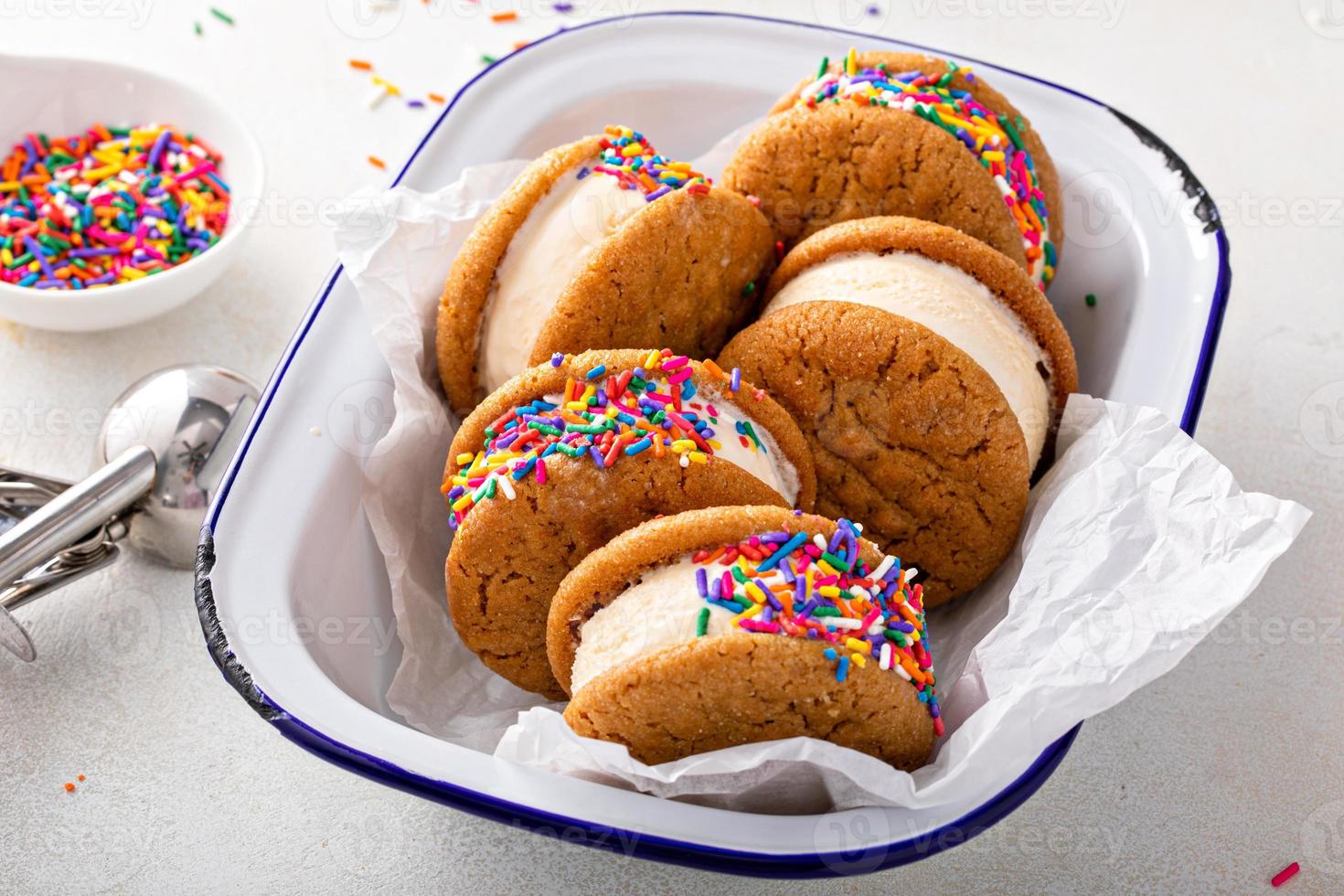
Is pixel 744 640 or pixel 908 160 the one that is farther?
pixel 908 160

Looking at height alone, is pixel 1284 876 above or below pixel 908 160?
below

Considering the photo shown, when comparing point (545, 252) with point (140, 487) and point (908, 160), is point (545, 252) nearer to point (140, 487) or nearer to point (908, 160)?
point (908, 160)

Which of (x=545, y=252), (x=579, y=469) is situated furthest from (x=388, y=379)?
(x=579, y=469)

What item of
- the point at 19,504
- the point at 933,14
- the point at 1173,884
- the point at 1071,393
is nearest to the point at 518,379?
the point at 1071,393

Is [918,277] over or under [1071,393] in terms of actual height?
over

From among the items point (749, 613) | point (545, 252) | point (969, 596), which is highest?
point (545, 252)

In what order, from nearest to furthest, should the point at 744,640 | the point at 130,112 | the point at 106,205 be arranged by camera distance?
the point at 744,640 → the point at 106,205 → the point at 130,112

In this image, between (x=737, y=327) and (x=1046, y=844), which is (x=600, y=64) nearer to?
(x=737, y=327)

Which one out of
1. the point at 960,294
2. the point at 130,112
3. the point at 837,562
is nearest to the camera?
the point at 837,562
